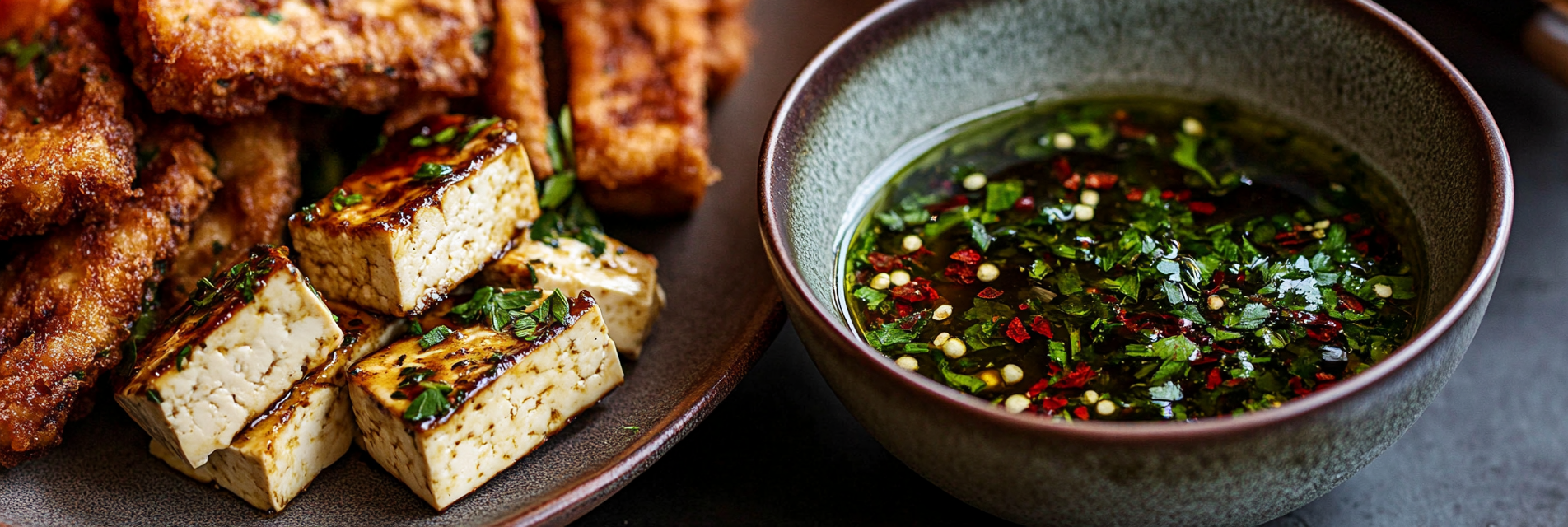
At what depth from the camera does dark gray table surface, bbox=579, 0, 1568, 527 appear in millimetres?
2605

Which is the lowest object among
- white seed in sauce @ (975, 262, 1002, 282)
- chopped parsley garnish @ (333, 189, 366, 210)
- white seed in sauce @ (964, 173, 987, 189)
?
white seed in sauce @ (975, 262, 1002, 282)

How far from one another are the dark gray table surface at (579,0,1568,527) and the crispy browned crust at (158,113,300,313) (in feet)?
3.68

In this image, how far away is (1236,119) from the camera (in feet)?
10.1

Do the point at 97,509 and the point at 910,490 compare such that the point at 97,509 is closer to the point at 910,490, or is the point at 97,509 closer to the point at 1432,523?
the point at 910,490

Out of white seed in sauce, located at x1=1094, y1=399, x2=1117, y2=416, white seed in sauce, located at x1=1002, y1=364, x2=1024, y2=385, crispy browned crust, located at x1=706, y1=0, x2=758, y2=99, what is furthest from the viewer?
crispy browned crust, located at x1=706, y1=0, x2=758, y2=99

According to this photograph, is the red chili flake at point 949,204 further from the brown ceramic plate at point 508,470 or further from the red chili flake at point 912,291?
the brown ceramic plate at point 508,470

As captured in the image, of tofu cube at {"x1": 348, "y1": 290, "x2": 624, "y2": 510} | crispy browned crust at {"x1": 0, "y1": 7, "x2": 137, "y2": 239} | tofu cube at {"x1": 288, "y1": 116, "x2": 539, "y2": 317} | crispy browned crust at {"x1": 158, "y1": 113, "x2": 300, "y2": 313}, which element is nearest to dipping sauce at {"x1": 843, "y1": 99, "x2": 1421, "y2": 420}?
tofu cube at {"x1": 348, "y1": 290, "x2": 624, "y2": 510}

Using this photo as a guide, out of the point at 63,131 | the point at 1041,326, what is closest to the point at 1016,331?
the point at 1041,326

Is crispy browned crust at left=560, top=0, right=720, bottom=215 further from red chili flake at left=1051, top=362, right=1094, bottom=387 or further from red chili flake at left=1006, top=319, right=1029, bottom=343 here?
red chili flake at left=1051, top=362, right=1094, bottom=387

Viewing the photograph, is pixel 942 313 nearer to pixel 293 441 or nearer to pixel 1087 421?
pixel 1087 421

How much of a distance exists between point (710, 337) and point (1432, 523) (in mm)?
1709

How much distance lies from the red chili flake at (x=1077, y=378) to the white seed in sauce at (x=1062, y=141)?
869 mm

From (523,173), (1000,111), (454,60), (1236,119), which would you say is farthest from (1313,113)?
(454,60)

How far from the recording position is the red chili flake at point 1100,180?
2.88 metres
